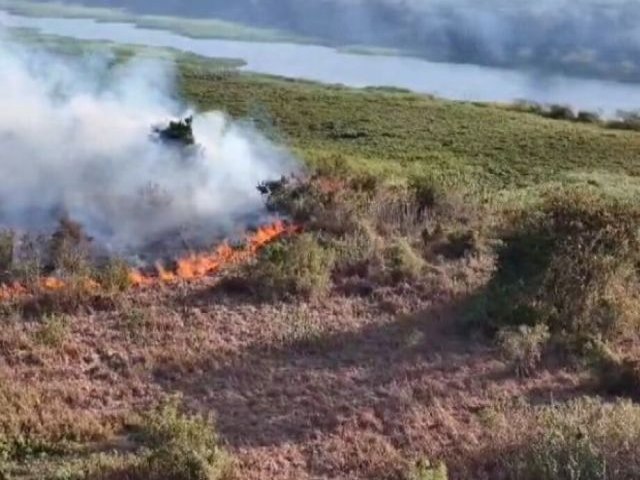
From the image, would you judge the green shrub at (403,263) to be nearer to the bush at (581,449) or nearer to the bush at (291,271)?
the bush at (291,271)

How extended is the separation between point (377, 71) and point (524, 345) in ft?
121

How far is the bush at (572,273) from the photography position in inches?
479

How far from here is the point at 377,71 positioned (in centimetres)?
4719

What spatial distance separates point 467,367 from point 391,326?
135 cm

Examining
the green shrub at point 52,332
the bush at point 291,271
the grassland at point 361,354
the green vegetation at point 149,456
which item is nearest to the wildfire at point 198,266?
the grassland at point 361,354

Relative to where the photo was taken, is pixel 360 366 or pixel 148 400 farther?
pixel 360 366

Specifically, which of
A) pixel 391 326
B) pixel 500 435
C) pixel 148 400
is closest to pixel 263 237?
pixel 391 326

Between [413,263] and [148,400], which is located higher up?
[413,263]

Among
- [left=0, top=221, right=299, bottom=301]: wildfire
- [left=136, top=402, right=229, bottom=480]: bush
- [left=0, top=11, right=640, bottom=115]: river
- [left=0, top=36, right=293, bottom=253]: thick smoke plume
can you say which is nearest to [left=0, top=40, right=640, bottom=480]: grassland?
[left=136, top=402, right=229, bottom=480]: bush

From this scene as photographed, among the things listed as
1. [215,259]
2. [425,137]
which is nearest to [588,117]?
[425,137]

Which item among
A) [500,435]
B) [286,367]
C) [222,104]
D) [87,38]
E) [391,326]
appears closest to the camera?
[500,435]

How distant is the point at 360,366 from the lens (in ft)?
36.2

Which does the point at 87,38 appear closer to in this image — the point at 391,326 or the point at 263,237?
the point at 263,237

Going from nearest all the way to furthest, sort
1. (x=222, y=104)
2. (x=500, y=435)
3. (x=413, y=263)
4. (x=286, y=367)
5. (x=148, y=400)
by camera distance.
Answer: (x=500, y=435) → (x=148, y=400) → (x=286, y=367) → (x=413, y=263) → (x=222, y=104)
